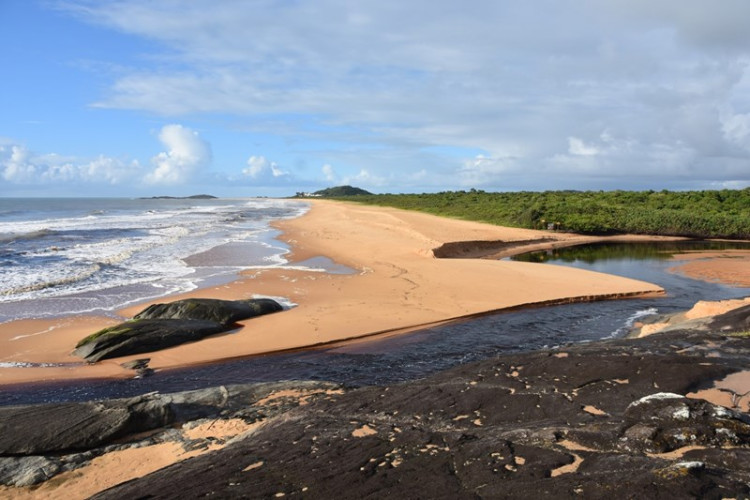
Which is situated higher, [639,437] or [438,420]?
[639,437]

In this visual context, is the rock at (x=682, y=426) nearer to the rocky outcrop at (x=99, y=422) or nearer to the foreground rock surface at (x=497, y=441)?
the foreground rock surface at (x=497, y=441)

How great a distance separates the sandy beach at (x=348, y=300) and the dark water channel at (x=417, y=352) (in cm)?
60

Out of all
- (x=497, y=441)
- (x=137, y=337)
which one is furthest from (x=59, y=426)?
(x=497, y=441)

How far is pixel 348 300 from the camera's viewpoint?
1623 centimetres

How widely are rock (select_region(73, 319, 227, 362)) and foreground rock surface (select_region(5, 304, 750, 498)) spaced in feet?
13.7

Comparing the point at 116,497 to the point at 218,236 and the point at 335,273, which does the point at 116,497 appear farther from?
the point at 218,236

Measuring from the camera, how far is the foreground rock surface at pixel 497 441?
4.68m

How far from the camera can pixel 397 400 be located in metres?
7.52

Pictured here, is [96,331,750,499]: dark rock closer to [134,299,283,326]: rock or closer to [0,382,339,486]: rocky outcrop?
[0,382,339,486]: rocky outcrop

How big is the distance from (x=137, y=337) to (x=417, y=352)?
20.7ft

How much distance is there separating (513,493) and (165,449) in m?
4.56

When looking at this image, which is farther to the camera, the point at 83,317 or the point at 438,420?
the point at 83,317

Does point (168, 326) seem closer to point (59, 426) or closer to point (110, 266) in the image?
point (59, 426)

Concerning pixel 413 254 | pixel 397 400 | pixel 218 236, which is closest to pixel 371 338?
pixel 397 400
